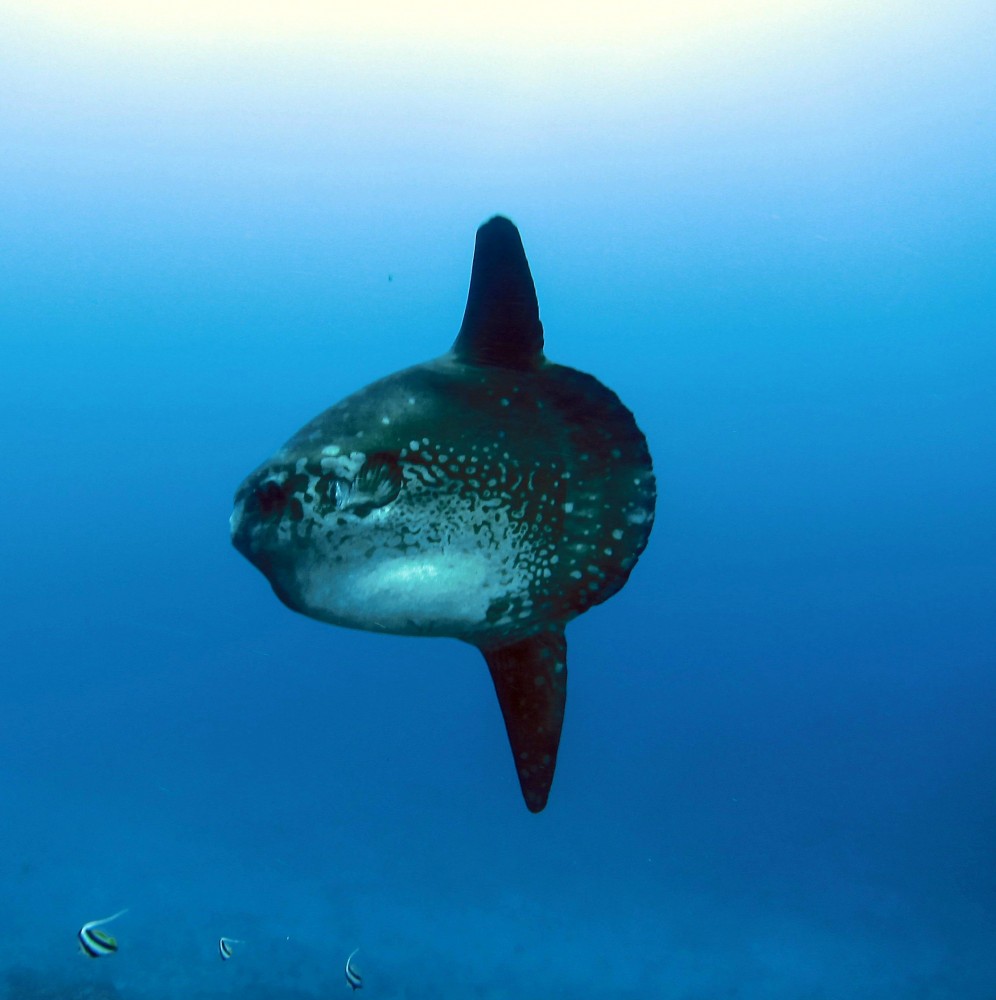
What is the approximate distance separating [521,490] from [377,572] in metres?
0.48

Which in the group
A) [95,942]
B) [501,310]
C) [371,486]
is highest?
[501,310]

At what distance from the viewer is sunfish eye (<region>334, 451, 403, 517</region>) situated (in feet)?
6.77

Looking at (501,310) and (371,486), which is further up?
(501,310)

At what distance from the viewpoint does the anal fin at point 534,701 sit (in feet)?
8.07

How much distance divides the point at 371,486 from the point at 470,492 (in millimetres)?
284

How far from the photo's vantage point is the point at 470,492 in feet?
7.04

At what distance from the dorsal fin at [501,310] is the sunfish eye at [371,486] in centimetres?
42

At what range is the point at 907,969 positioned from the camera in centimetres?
1221

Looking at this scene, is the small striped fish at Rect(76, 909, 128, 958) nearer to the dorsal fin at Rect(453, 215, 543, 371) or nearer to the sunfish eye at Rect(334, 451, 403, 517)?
the sunfish eye at Rect(334, 451, 403, 517)

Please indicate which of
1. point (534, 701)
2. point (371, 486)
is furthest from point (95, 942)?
point (371, 486)

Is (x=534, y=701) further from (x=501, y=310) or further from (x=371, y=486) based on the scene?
(x=501, y=310)

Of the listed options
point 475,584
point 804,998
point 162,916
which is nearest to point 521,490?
point 475,584

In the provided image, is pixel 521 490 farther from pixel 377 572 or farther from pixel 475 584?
pixel 377 572

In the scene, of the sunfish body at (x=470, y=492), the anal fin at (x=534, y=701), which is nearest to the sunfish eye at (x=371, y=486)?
the sunfish body at (x=470, y=492)
